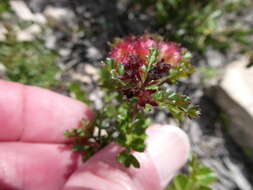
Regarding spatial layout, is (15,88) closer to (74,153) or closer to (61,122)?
(61,122)

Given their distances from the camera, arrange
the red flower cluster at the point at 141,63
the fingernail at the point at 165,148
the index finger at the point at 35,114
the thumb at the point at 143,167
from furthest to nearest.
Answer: the index finger at the point at 35,114 < the fingernail at the point at 165,148 < the thumb at the point at 143,167 < the red flower cluster at the point at 141,63

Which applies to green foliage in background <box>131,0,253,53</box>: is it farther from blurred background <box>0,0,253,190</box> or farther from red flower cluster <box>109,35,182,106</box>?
red flower cluster <box>109,35,182,106</box>

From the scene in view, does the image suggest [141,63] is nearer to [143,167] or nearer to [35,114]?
[143,167]

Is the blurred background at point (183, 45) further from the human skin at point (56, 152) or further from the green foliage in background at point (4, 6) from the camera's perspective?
the human skin at point (56, 152)

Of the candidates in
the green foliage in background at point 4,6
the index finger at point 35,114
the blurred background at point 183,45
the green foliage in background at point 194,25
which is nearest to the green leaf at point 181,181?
the index finger at point 35,114

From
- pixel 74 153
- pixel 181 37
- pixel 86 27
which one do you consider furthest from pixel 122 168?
pixel 86 27

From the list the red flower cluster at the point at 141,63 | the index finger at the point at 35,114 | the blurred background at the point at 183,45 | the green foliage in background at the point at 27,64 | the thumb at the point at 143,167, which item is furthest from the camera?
the blurred background at the point at 183,45
